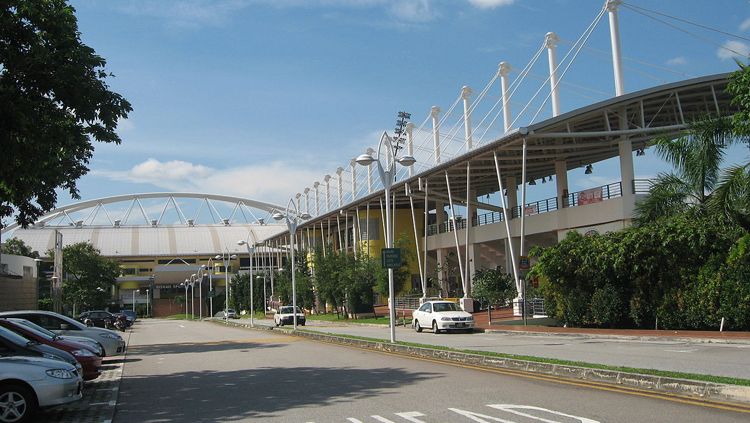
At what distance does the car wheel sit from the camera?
972 cm

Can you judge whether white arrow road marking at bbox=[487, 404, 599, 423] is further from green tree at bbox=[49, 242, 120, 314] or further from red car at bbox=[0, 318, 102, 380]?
green tree at bbox=[49, 242, 120, 314]

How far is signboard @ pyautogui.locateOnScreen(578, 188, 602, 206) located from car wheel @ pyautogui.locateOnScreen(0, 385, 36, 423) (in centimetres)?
3752

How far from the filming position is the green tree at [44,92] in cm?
1226

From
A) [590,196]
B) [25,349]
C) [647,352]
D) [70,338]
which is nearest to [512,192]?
[590,196]

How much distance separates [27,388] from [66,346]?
18.8 ft

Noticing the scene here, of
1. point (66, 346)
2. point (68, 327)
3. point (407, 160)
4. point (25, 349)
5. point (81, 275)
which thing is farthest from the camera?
point (81, 275)

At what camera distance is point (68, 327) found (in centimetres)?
2094

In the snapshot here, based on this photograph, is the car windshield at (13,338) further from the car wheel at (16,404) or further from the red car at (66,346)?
the car wheel at (16,404)

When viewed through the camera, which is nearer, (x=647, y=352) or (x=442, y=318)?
(x=647, y=352)

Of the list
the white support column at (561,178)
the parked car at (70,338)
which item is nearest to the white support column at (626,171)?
the white support column at (561,178)

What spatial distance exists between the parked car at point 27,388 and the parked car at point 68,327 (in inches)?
343

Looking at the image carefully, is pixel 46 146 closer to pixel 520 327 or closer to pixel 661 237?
pixel 661 237

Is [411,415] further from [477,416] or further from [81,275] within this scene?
[81,275]

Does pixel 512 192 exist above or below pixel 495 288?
above
